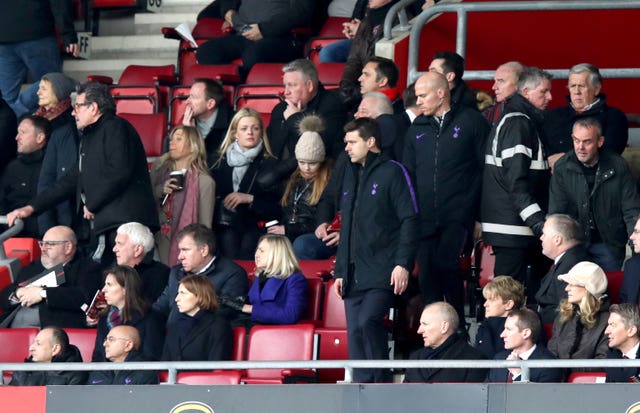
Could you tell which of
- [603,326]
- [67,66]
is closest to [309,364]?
[603,326]

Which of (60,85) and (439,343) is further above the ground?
(60,85)

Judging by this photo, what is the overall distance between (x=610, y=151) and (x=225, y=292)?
7.84 feet

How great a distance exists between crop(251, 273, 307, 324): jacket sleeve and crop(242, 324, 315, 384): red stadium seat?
0.15 metres

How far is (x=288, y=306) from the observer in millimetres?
9961

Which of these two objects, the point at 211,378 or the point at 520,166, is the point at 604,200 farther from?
the point at 211,378

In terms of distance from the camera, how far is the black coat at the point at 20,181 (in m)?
12.0

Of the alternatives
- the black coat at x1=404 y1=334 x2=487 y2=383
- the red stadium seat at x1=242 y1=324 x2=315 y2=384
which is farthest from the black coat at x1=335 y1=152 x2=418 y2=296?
the black coat at x1=404 y1=334 x2=487 y2=383

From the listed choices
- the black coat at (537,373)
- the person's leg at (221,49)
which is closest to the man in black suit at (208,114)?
the person's leg at (221,49)

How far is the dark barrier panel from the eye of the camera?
830cm

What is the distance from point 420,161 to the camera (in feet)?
33.0

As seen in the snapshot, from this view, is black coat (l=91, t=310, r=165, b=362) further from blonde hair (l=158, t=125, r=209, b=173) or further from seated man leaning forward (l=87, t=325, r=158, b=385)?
blonde hair (l=158, t=125, r=209, b=173)

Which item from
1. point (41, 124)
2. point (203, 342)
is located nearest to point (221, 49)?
point (41, 124)

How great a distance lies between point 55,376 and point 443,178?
97.3 inches

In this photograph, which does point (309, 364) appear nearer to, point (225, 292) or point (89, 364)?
point (89, 364)
